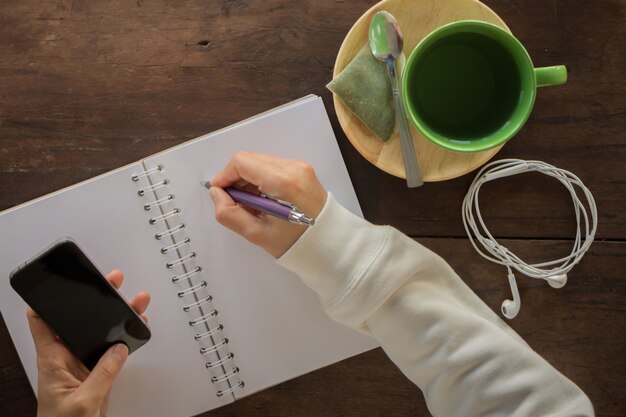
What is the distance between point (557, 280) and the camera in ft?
2.41

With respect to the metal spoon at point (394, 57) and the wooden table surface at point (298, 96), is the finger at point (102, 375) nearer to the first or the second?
the wooden table surface at point (298, 96)

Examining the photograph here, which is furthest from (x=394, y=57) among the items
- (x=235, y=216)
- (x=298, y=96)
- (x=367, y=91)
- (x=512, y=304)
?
(x=512, y=304)

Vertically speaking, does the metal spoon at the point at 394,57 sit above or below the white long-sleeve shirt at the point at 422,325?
above

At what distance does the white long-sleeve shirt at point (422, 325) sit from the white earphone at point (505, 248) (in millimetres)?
113

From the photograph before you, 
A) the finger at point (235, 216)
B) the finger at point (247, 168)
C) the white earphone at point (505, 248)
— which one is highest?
the finger at point (247, 168)

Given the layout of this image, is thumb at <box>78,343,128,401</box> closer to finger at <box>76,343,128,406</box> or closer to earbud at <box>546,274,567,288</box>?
finger at <box>76,343,128,406</box>

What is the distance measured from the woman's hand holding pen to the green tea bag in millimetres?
98

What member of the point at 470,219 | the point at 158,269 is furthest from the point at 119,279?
the point at 470,219

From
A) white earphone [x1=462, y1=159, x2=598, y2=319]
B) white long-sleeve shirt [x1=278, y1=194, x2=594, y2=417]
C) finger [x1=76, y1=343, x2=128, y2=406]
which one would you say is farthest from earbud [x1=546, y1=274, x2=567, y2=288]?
finger [x1=76, y1=343, x2=128, y2=406]

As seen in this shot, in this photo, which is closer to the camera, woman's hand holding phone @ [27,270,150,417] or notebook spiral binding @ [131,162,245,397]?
woman's hand holding phone @ [27,270,150,417]

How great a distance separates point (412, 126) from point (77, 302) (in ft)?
1.60

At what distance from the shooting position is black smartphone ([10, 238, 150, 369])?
65 centimetres

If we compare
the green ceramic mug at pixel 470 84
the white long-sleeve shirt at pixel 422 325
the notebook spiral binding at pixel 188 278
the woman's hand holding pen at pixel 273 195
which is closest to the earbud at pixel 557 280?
the white long-sleeve shirt at pixel 422 325

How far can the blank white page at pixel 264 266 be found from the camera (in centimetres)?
73
